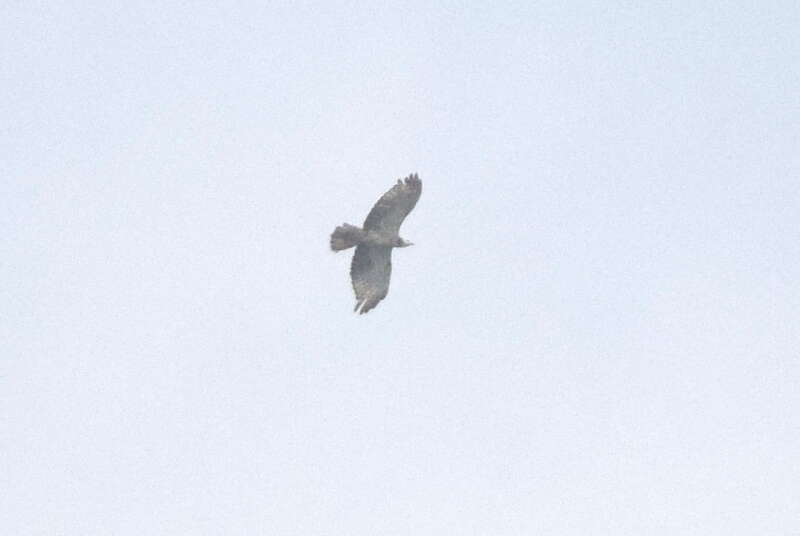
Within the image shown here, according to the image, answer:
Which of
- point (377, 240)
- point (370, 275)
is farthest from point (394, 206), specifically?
point (370, 275)

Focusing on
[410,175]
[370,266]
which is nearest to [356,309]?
[370,266]

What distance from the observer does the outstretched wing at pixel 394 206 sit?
57688mm

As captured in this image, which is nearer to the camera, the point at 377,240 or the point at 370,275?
the point at 377,240

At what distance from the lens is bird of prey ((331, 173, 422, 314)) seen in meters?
57.8

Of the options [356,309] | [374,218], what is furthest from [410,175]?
[356,309]

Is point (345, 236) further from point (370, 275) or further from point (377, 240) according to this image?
point (370, 275)

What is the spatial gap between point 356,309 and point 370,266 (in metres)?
1.82

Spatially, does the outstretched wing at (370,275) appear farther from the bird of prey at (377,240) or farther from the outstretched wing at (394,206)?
the outstretched wing at (394,206)

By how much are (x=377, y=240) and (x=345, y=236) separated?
1.61 m

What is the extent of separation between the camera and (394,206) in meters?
58.1

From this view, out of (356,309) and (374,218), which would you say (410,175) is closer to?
(374,218)

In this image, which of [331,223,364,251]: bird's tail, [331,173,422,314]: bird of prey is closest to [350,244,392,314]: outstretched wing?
[331,173,422,314]: bird of prey

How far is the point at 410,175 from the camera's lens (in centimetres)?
5772

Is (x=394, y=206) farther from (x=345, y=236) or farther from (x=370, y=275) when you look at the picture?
(x=370, y=275)
